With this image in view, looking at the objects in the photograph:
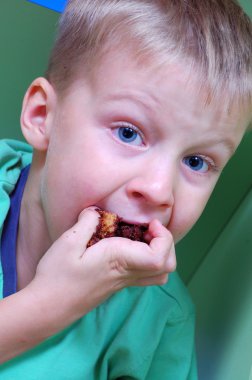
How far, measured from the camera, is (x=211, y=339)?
0.92 m

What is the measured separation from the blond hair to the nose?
115mm

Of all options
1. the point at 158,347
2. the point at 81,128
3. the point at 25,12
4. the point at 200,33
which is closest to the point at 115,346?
the point at 158,347

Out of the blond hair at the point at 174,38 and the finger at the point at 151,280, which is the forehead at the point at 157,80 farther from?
the finger at the point at 151,280

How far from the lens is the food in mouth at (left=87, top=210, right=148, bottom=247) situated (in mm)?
619

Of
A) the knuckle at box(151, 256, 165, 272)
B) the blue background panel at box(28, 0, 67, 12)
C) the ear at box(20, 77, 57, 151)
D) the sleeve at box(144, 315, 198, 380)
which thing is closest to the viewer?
the knuckle at box(151, 256, 165, 272)

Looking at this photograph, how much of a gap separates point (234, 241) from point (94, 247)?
18.8 inches

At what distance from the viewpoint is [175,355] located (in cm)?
86

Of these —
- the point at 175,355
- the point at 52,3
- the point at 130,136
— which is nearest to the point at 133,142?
the point at 130,136

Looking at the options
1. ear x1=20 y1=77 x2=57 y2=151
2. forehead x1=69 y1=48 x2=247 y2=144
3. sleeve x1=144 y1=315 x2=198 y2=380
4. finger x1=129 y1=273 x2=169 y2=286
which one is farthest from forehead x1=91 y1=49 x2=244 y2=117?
sleeve x1=144 y1=315 x2=198 y2=380

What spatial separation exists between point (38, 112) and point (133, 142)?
168 mm

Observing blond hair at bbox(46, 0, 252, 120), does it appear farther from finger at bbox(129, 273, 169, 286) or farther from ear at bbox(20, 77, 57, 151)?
finger at bbox(129, 273, 169, 286)

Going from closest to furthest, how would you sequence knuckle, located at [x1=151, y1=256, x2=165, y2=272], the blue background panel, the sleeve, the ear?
1. knuckle, located at [x1=151, y1=256, x2=165, y2=272]
2. the ear
3. the sleeve
4. the blue background panel

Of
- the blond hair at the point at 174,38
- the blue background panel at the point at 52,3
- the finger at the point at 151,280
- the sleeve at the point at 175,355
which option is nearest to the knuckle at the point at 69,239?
the finger at the point at 151,280

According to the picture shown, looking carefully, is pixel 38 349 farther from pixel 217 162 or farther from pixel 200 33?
pixel 200 33
